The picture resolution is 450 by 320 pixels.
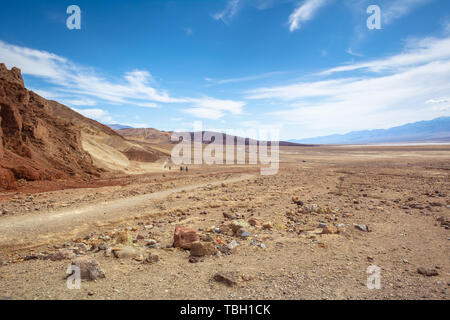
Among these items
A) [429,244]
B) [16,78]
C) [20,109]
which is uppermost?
[16,78]

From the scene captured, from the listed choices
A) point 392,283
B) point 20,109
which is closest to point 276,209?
point 392,283

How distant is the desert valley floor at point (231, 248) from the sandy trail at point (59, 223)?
0.11 feet

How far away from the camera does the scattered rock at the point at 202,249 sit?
538 cm

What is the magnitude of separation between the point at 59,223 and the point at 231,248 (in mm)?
6129

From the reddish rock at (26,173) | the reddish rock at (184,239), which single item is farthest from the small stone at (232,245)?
the reddish rock at (26,173)

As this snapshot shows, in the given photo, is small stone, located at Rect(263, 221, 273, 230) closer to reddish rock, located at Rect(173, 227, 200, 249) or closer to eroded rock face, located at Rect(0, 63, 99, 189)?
reddish rock, located at Rect(173, 227, 200, 249)

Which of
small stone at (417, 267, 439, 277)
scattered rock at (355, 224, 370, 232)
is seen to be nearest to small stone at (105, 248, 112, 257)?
small stone at (417, 267, 439, 277)

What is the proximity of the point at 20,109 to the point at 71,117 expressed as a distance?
46066mm

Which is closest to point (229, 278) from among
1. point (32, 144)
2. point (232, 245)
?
point (232, 245)

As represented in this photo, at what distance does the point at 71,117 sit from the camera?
58812 millimetres

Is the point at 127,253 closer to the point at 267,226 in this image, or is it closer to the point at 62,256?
the point at 62,256

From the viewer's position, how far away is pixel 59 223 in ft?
26.3

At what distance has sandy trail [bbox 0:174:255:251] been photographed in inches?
261
